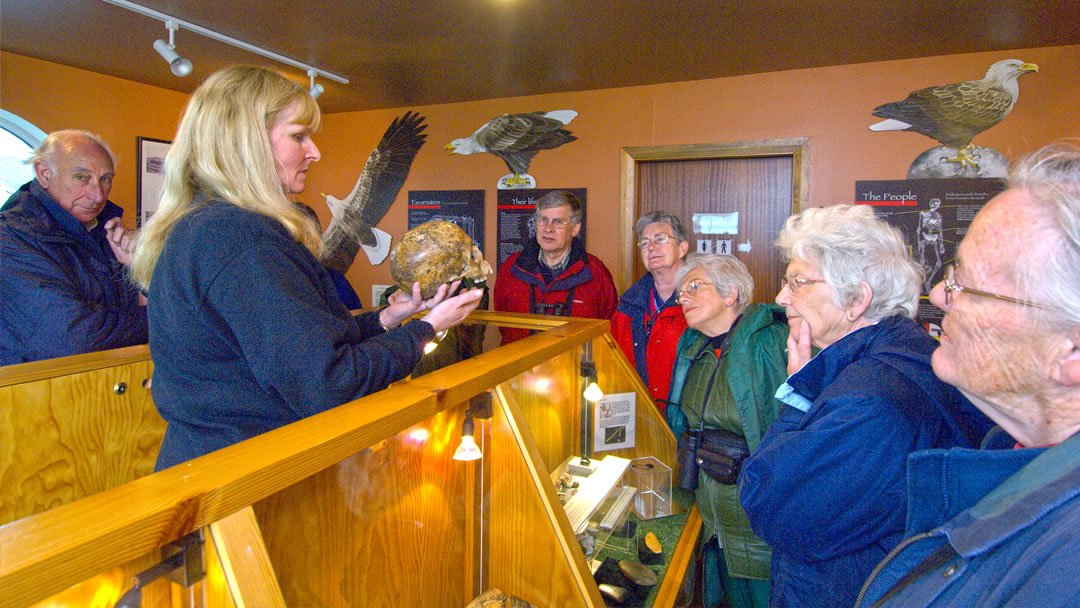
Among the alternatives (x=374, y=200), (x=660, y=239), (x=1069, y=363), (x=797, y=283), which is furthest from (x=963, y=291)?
(x=374, y=200)

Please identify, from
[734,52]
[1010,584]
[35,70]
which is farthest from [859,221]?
[35,70]

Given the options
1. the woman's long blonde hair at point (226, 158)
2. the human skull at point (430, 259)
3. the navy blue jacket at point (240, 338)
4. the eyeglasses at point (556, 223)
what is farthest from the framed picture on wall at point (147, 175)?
the navy blue jacket at point (240, 338)

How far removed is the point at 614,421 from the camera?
2203 millimetres

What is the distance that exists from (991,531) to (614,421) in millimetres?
1429

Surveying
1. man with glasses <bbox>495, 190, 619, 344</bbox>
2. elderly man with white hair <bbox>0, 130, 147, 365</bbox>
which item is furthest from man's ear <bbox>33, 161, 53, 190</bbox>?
man with glasses <bbox>495, 190, 619, 344</bbox>

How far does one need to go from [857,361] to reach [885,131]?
138 inches

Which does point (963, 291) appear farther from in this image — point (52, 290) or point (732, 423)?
point (52, 290)

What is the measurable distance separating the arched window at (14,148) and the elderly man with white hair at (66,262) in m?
2.40

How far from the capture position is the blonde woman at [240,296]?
1.03 m

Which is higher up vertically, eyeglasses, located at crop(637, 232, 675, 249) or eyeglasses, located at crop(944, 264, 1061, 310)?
eyeglasses, located at crop(637, 232, 675, 249)

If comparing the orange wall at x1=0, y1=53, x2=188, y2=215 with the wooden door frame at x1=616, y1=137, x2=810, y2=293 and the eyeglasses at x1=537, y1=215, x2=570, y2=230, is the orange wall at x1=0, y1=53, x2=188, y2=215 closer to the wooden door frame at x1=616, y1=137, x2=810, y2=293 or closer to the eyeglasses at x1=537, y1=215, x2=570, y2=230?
the eyeglasses at x1=537, y1=215, x2=570, y2=230

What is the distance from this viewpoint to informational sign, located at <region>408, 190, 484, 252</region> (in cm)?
559

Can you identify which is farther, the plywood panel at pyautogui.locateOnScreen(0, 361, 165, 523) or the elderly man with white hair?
the elderly man with white hair

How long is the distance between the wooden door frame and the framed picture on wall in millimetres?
4091
